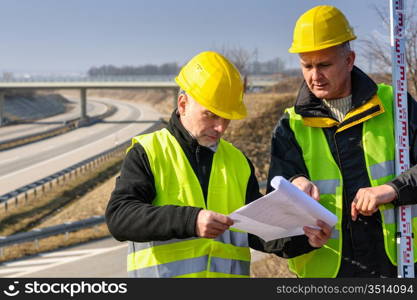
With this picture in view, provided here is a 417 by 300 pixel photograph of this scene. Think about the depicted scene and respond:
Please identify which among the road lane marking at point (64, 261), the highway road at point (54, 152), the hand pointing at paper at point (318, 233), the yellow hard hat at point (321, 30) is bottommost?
the highway road at point (54, 152)

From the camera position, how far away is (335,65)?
3711 millimetres

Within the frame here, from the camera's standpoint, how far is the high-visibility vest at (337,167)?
12.4 feet

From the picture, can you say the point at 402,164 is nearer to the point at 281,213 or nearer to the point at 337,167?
A: the point at 337,167

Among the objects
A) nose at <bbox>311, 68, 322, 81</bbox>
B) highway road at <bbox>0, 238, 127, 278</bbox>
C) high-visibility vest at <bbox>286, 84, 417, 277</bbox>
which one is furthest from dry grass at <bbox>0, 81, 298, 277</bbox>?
nose at <bbox>311, 68, 322, 81</bbox>

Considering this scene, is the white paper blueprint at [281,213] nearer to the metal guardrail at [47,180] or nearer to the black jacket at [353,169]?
the black jacket at [353,169]

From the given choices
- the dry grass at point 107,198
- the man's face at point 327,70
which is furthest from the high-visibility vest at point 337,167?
the dry grass at point 107,198

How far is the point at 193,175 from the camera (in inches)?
135

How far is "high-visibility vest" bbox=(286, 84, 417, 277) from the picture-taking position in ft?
12.4

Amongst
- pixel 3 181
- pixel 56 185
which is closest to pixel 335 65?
pixel 56 185

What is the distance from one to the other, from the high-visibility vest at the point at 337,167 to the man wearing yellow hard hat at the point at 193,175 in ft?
1.91

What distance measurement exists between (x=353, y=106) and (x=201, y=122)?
43.0 inches

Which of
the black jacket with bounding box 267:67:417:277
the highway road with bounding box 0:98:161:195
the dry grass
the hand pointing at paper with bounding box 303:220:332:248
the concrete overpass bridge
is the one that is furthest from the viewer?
the concrete overpass bridge

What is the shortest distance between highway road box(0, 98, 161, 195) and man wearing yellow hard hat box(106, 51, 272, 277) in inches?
1048

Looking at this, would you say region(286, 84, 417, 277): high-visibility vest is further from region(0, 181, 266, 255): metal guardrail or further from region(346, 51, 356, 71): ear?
region(0, 181, 266, 255): metal guardrail
